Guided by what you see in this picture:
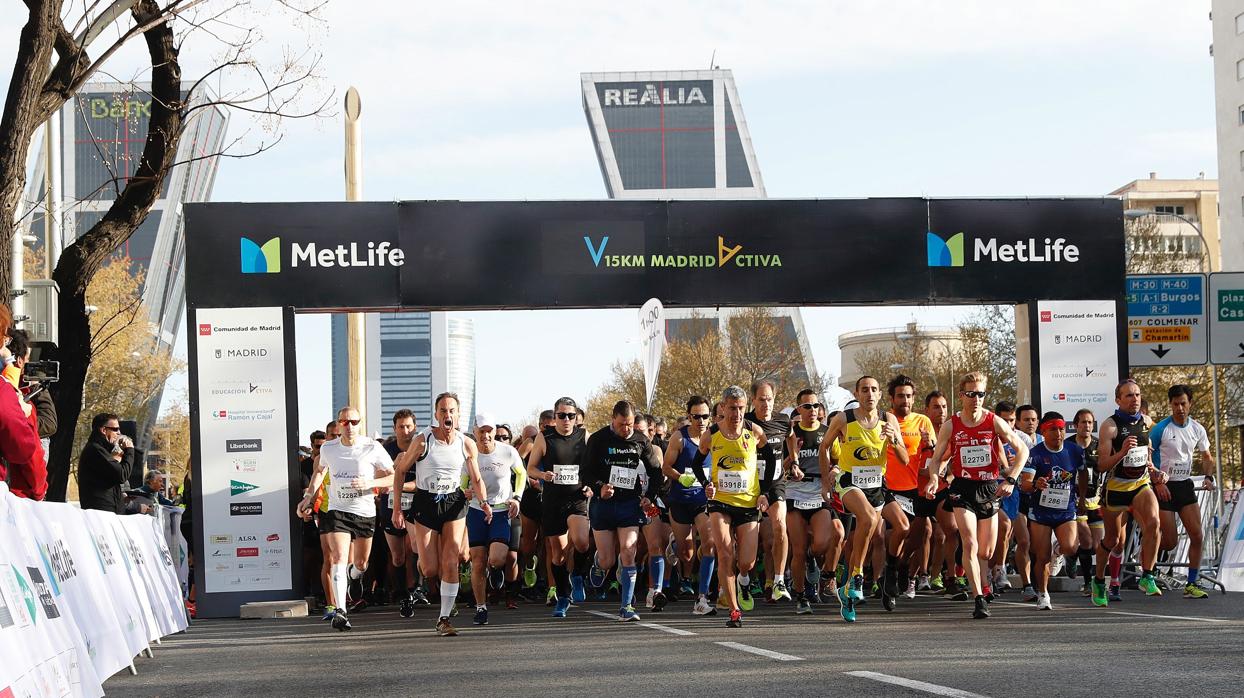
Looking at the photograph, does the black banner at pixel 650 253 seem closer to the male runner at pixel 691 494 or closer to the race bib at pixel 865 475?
the male runner at pixel 691 494

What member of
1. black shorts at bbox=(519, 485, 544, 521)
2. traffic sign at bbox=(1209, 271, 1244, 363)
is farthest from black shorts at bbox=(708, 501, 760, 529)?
traffic sign at bbox=(1209, 271, 1244, 363)

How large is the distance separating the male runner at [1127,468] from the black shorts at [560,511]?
16.6 ft

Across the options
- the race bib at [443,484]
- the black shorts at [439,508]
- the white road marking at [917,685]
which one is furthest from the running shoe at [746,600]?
the white road marking at [917,685]

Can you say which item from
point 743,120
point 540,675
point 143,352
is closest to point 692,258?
point 540,675

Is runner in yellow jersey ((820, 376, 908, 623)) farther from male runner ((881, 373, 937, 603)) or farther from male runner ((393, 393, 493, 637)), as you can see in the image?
male runner ((393, 393, 493, 637))

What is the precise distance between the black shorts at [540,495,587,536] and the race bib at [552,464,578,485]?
19 centimetres

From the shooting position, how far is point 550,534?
17.0 meters

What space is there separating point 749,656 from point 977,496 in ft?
14.2

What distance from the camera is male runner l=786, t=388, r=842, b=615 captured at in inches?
603

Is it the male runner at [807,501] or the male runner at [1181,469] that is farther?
the male runner at [1181,469]

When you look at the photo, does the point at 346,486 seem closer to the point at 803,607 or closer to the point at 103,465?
the point at 103,465

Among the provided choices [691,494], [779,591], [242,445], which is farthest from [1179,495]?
[242,445]

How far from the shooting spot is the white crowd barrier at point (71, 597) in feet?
23.5

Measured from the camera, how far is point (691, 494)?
51.3ft
